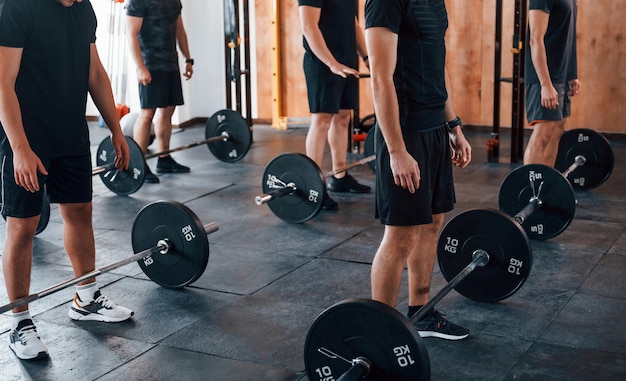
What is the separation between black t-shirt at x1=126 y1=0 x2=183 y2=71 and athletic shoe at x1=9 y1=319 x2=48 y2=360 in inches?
86.3

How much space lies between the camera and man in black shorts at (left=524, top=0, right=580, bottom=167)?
316cm

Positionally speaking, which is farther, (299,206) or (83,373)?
(299,206)

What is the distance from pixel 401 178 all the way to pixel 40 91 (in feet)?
3.17

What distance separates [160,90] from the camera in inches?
166

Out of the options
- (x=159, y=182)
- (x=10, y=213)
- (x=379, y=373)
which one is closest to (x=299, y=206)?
(x=159, y=182)

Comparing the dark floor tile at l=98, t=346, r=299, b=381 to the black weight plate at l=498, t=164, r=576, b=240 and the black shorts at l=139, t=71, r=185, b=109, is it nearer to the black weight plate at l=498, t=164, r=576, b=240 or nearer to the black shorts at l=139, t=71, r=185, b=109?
the black weight plate at l=498, t=164, r=576, b=240

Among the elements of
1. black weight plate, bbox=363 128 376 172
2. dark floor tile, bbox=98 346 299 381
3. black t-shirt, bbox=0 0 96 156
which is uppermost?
black t-shirt, bbox=0 0 96 156

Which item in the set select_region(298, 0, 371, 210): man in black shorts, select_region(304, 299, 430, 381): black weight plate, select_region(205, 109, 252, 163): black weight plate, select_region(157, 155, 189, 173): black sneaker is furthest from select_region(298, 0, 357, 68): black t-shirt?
select_region(304, 299, 430, 381): black weight plate

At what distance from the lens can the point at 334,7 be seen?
3529 millimetres

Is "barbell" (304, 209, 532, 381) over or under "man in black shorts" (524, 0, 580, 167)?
under

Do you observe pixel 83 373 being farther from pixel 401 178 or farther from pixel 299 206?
pixel 299 206

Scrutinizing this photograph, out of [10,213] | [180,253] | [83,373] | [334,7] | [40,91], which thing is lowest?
[83,373]

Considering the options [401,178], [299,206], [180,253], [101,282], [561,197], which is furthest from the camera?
[299,206]

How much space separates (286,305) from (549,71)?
1517mm
